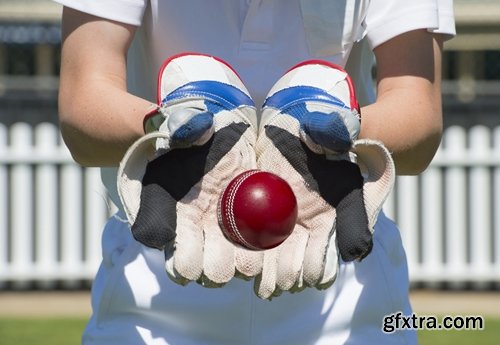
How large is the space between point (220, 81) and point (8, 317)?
647 cm

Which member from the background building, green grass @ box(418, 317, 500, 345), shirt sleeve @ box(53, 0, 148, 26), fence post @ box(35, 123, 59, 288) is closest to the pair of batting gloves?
shirt sleeve @ box(53, 0, 148, 26)

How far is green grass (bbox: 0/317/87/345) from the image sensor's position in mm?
6881

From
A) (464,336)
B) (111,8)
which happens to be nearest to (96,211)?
(464,336)

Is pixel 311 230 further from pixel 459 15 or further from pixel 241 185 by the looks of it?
pixel 459 15

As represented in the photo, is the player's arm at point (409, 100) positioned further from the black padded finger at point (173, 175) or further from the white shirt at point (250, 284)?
the black padded finger at point (173, 175)

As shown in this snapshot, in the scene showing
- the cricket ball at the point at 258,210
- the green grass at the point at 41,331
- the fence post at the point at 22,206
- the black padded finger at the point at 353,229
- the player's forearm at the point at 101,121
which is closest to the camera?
the cricket ball at the point at 258,210

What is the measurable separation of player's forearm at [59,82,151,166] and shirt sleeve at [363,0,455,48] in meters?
0.45

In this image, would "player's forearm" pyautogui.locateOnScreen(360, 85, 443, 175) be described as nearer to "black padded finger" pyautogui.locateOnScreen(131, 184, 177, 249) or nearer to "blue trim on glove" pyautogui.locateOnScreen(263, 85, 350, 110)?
"blue trim on glove" pyautogui.locateOnScreen(263, 85, 350, 110)

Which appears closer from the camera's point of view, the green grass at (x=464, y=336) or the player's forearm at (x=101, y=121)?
the player's forearm at (x=101, y=121)

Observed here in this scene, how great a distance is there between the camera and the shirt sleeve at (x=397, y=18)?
6.59 ft

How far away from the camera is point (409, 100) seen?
76.9 inches

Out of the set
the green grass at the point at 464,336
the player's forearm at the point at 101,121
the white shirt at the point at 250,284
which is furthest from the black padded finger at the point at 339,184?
the green grass at the point at 464,336

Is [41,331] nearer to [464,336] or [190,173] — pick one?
[464,336]

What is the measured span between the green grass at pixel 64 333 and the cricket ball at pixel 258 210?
517cm
